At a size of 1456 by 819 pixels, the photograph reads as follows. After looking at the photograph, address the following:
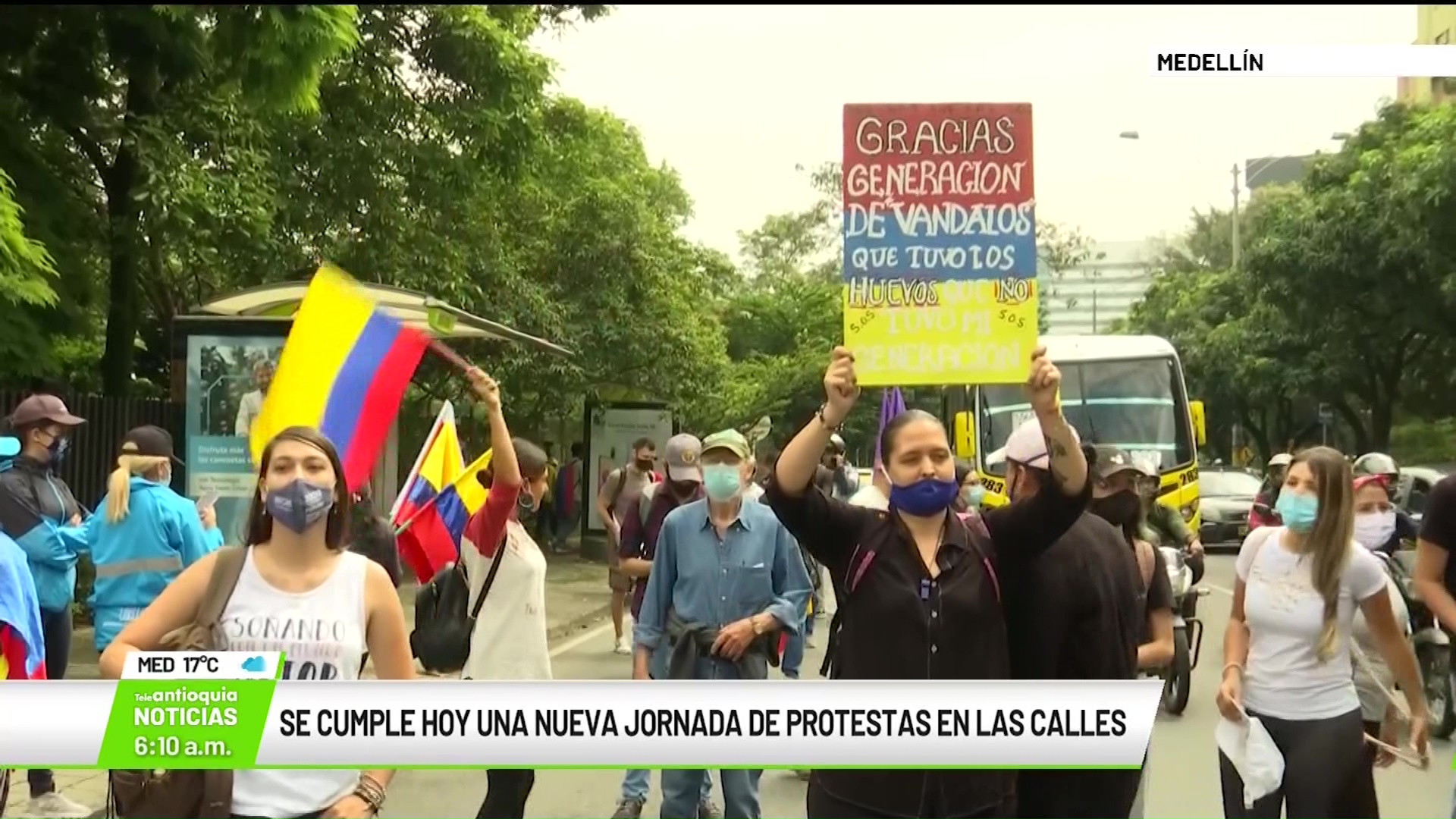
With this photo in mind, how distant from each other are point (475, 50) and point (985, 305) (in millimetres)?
10298

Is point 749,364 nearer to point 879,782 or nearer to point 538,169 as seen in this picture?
point 538,169

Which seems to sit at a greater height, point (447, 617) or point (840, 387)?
point (840, 387)

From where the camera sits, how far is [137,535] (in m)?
6.67

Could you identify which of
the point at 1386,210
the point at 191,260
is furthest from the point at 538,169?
the point at 1386,210

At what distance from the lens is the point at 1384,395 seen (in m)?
30.4

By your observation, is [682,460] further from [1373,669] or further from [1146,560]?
[1373,669]

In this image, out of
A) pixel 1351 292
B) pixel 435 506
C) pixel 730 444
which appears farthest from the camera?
pixel 1351 292

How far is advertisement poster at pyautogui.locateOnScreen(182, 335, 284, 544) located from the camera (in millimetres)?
9359

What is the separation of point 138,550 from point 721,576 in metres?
2.72

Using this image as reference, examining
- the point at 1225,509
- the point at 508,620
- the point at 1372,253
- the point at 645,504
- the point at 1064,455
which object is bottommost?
the point at 1225,509

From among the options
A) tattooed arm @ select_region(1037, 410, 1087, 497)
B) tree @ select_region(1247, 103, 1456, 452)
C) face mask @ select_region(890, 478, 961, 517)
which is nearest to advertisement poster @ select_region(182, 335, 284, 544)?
face mask @ select_region(890, 478, 961, 517)

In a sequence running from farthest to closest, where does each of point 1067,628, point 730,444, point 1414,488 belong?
1. point 1414,488
2. point 730,444
3. point 1067,628

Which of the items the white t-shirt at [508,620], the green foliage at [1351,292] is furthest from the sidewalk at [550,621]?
the green foliage at [1351,292]

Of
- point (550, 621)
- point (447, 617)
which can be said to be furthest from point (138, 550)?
point (550, 621)
